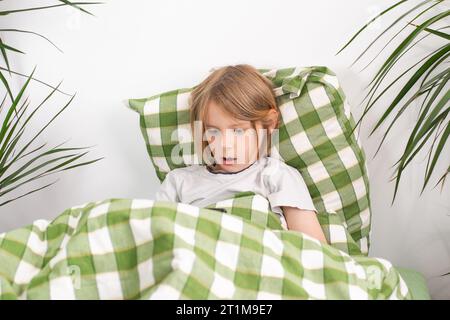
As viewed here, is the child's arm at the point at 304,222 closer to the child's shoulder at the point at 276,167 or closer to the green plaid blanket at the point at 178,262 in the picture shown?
the child's shoulder at the point at 276,167

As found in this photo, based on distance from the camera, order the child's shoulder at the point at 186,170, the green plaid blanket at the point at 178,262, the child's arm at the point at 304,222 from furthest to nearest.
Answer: the child's shoulder at the point at 186,170, the child's arm at the point at 304,222, the green plaid blanket at the point at 178,262

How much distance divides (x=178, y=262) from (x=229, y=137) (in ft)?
1.65

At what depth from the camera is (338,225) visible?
1.37m

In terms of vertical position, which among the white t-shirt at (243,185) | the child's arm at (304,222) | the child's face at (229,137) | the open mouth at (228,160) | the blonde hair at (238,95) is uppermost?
the blonde hair at (238,95)

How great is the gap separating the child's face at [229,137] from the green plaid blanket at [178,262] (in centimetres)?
35

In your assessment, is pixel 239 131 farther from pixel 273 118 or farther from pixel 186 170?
pixel 186 170

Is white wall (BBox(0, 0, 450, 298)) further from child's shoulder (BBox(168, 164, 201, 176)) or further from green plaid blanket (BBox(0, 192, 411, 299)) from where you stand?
green plaid blanket (BBox(0, 192, 411, 299))

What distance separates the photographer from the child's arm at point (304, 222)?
132 cm

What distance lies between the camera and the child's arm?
4.33 feet

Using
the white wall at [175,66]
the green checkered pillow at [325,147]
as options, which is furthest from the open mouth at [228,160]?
the white wall at [175,66]

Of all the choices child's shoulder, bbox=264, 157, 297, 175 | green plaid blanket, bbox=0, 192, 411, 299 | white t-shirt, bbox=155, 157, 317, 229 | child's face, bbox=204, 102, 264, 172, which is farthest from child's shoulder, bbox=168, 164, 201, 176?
green plaid blanket, bbox=0, 192, 411, 299

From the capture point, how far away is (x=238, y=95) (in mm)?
1362

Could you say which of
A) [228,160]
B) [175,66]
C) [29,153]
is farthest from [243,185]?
[29,153]
